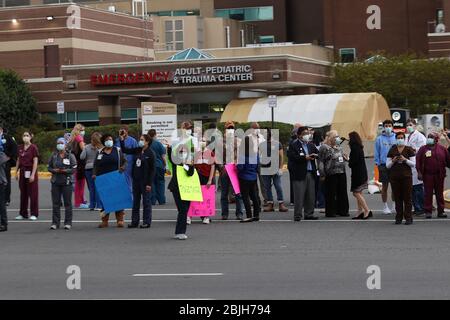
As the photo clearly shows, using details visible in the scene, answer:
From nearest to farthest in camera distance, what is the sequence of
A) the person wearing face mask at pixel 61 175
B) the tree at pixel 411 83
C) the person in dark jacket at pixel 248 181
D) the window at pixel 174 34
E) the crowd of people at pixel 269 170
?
the crowd of people at pixel 269 170, the person wearing face mask at pixel 61 175, the person in dark jacket at pixel 248 181, the tree at pixel 411 83, the window at pixel 174 34

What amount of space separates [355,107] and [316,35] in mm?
33995

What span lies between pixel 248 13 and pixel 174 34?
11.4 m

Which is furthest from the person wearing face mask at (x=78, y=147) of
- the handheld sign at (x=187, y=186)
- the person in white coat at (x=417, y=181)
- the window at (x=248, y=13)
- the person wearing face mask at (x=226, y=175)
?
the window at (x=248, y=13)

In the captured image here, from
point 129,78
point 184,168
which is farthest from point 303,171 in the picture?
point 129,78

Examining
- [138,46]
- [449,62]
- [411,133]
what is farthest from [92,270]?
[138,46]

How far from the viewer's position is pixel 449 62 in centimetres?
6197

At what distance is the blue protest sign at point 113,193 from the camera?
66.2ft

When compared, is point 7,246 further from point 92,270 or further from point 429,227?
point 429,227

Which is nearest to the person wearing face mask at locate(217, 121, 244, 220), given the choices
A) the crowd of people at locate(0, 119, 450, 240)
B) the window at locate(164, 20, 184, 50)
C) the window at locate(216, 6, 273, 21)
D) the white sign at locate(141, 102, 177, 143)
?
the crowd of people at locate(0, 119, 450, 240)

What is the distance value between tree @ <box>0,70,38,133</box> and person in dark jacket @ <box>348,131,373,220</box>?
39.7 m

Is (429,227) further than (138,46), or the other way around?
(138,46)

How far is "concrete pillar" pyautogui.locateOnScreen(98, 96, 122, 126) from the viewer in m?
58.5

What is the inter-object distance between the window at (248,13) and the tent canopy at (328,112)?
110ft

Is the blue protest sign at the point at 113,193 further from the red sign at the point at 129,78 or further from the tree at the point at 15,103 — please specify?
the tree at the point at 15,103
